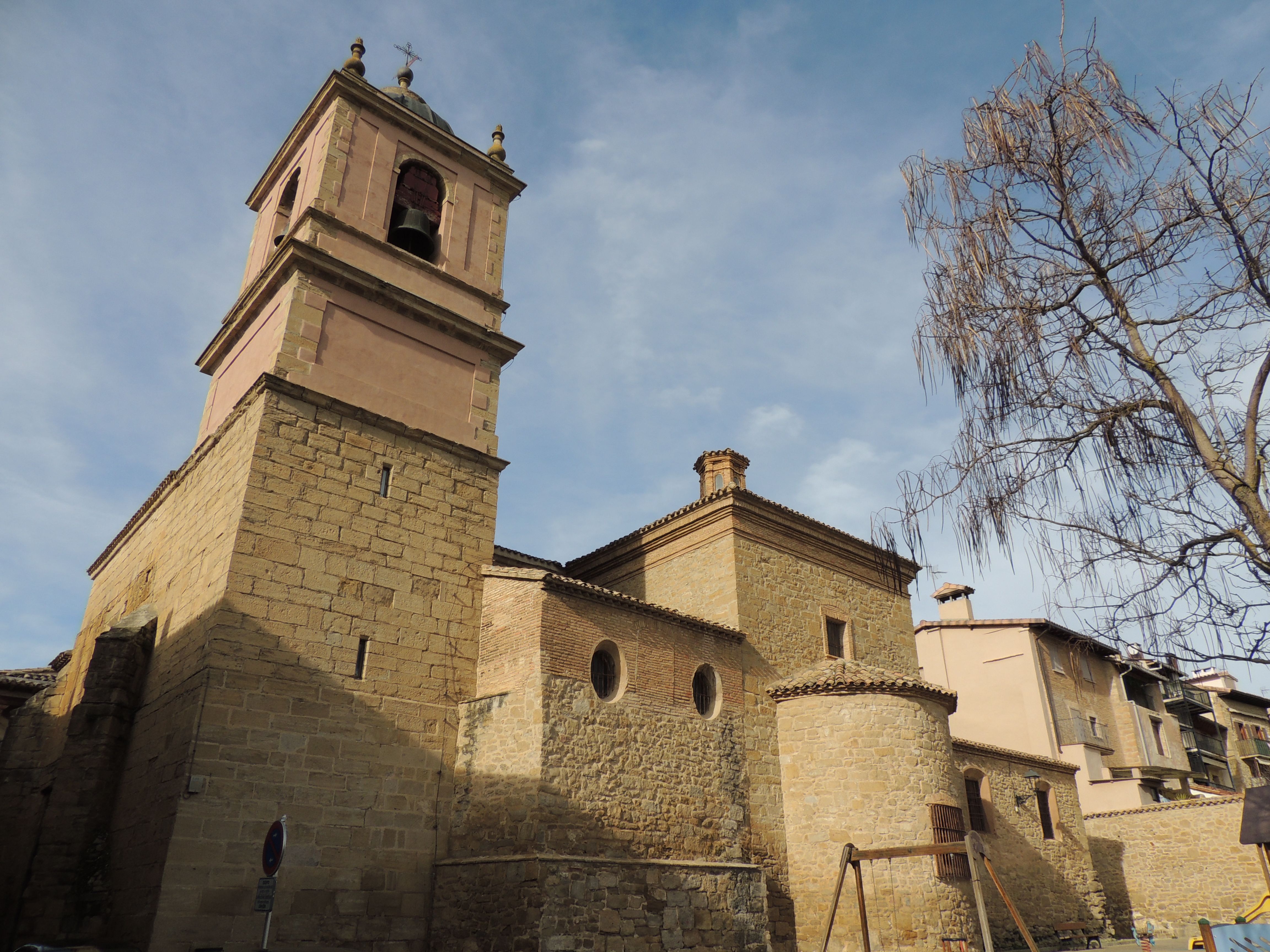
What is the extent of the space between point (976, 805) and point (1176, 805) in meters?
6.92

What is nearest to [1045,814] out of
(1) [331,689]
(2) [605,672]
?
(2) [605,672]

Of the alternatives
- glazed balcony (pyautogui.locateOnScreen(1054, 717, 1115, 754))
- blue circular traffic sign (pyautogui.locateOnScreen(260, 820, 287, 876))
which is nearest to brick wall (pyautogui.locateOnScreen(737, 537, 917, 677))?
glazed balcony (pyautogui.locateOnScreen(1054, 717, 1115, 754))

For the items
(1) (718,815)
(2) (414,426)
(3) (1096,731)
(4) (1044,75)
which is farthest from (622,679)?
(3) (1096,731)

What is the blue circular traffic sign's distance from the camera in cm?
689

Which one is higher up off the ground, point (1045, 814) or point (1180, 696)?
point (1180, 696)

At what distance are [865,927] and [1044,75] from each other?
9.24m

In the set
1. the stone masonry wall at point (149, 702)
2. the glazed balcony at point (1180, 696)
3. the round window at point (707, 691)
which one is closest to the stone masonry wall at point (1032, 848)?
the round window at point (707, 691)

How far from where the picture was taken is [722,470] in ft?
56.1

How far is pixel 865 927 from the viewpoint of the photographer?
34.0 ft

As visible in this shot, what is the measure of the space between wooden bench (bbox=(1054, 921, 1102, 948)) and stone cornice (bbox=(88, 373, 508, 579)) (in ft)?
44.8

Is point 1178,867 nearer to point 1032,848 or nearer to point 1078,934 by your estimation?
point 1078,934

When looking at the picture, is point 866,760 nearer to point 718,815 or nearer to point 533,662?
point 718,815

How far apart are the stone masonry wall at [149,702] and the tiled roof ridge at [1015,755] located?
12118 millimetres

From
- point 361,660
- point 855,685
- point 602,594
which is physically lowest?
point 361,660
